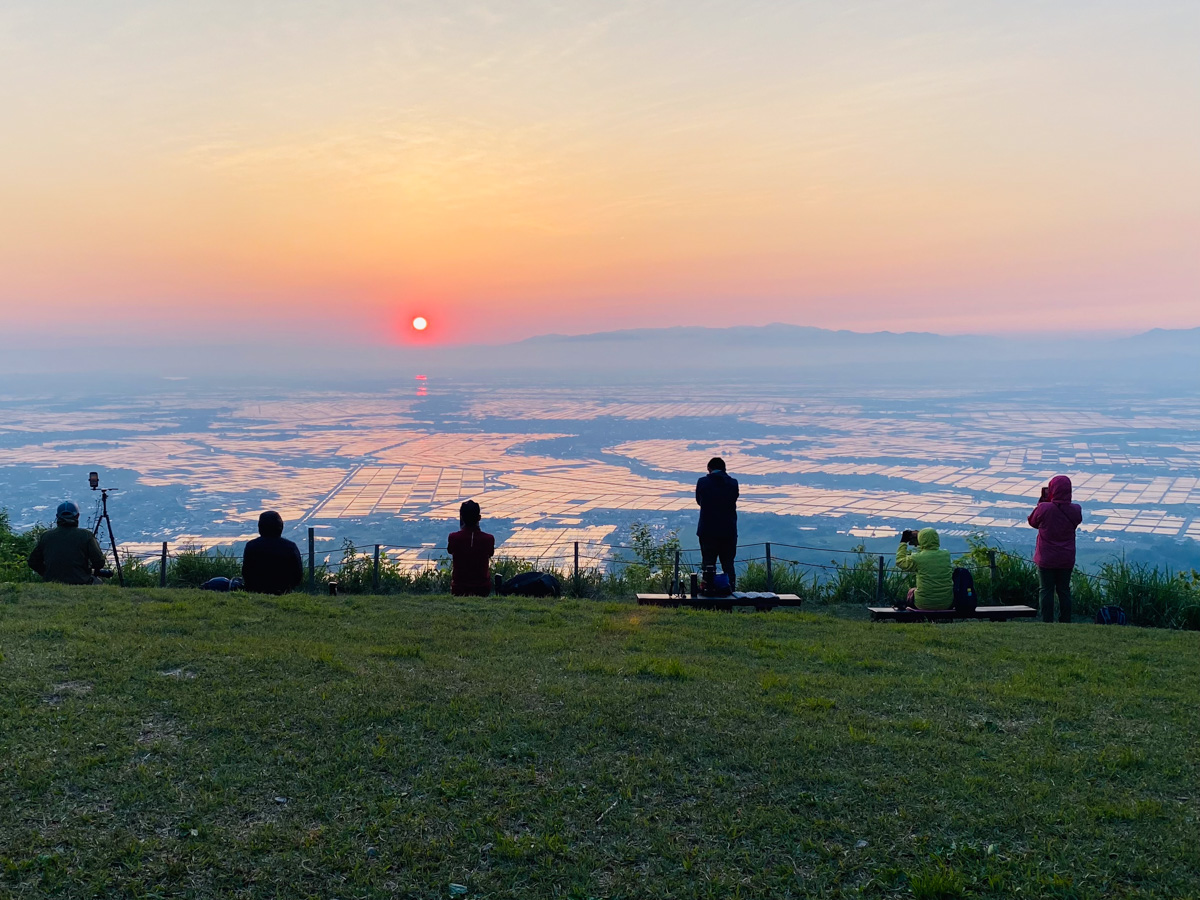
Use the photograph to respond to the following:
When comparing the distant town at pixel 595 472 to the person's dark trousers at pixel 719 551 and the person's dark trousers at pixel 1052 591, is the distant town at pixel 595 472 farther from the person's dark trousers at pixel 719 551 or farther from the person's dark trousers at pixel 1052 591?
the person's dark trousers at pixel 1052 591

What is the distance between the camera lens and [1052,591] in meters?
10.8

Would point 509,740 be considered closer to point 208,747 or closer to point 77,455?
point 208,747

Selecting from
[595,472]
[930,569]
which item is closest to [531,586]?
[930,569]

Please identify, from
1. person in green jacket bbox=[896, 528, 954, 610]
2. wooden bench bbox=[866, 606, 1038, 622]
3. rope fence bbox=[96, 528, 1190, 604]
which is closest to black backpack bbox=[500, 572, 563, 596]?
rope fence bbox=[96, 528, 1190, 604]

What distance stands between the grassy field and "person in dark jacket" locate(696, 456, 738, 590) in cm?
322

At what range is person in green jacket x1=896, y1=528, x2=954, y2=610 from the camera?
10.4m

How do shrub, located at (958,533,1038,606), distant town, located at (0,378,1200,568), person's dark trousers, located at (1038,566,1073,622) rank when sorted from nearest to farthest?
person's dark trousers, located at (1038,566,1073,622), shrub, located at (958,533,1038,606), distant town, located at (0,378,1200,568)

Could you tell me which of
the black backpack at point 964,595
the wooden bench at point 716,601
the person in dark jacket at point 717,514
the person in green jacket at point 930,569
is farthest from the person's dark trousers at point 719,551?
the black backpack at point 964,595

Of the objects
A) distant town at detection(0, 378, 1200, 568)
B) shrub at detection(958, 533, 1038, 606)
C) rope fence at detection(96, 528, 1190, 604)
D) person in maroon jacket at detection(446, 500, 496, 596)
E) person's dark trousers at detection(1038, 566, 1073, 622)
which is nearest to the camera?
person in maroon jacket at detection(446, 500, 496, 596)

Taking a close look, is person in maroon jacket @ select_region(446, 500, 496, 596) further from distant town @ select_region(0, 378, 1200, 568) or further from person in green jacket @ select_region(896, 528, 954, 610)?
person in green jacket @ select_region(896, 528, 954, 610)

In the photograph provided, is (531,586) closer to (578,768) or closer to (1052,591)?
(578,768)

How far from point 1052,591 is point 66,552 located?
13.0 m

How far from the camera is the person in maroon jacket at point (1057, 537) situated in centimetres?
1040

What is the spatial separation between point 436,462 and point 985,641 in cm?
9457
